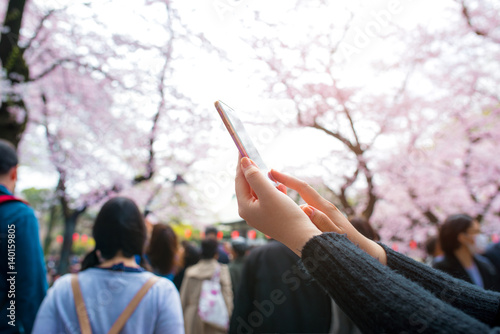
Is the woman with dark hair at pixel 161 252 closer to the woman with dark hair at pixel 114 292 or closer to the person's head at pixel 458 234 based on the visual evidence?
the woman with dark hair at pixel 114 292

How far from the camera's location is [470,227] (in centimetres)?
330

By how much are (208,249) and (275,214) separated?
3.83 meters

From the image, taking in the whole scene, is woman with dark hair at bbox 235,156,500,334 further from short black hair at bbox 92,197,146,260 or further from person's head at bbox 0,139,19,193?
person's head at bbox 0,139,19,193

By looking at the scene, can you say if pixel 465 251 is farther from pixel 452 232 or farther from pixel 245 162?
pixel 245 162

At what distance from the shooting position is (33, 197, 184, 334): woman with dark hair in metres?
1.71

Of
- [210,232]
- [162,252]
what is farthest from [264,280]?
[210,232]

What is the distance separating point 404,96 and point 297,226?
8335mm

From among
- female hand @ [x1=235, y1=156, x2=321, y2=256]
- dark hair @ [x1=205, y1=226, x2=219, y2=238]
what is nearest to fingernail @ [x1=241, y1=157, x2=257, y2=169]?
female hand @ [x1=235, y1=156, x2=321, y2=256]

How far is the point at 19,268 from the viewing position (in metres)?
2.03

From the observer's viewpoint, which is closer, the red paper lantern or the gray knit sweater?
the gray knit sweater

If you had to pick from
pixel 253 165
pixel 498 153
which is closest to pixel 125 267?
pixel 253 165

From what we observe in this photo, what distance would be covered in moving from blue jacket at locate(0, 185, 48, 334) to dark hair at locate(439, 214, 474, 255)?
362cm

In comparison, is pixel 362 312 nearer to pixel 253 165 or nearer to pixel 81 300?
pixel 253 165

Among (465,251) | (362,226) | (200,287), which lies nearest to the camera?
(362,226)
